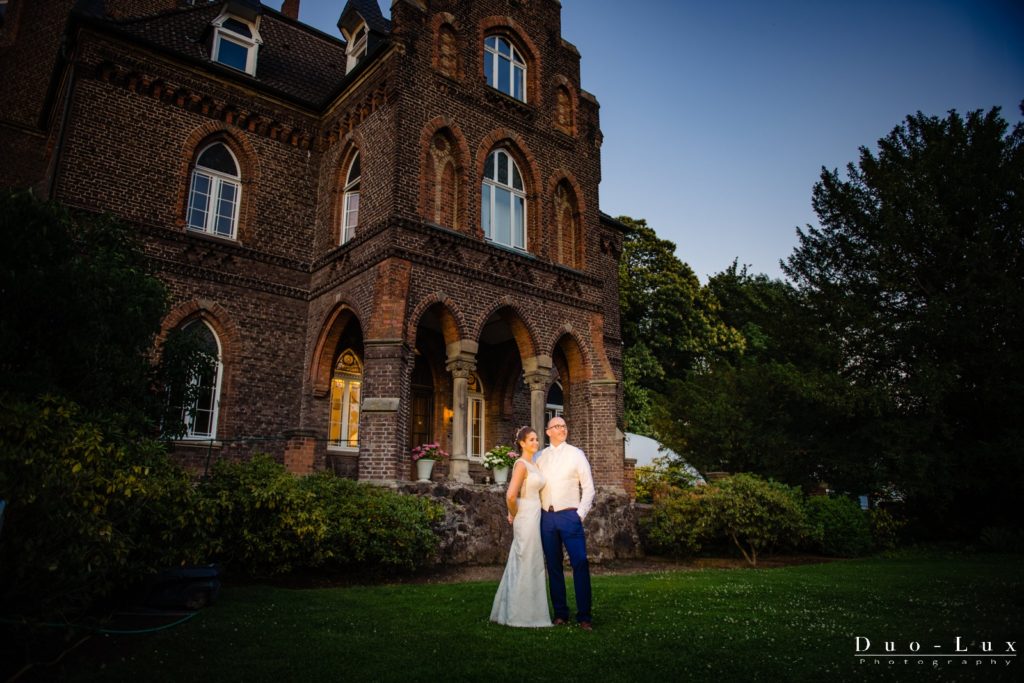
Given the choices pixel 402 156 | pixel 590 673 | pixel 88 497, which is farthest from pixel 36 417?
pixel 402 156

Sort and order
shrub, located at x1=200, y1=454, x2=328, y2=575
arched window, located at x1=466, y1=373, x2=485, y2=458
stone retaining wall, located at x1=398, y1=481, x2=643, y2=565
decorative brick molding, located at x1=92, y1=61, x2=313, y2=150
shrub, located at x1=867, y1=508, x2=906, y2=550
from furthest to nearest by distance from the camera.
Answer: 1. arched window, located at x1=466, y1=373, x2=485, y2=458
2. shrub, located at x1=867, y1=508, x2=906, y2=550
3. decorative brick molding, located at x1=92, y1=61, x2=313, y2=150
4. stone retaining wall, located at x1=398, y1=481, x2=643, y2=565
5. shrub, located at x1=200, y1=454, x2=328, y2=575

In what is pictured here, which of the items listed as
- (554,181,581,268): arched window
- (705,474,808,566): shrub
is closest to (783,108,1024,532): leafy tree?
(705,474,808,566): shrub

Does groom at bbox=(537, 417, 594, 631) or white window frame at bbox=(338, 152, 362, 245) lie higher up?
white window frame at bbox=(338, 152, 362, 245)

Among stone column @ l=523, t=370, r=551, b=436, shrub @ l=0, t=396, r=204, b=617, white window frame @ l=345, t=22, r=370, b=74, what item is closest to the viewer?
shrub @ l=0, t=396, r=204, b=617

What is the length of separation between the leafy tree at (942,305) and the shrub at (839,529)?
7.99 ft

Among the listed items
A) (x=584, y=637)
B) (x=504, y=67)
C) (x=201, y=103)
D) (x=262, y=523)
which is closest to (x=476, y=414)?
(x=504, y=67)

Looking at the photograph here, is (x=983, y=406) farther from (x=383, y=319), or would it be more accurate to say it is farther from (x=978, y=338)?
(x=383, y=319)

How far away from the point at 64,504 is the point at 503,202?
12.3 meters

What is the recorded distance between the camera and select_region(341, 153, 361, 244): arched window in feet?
51.9

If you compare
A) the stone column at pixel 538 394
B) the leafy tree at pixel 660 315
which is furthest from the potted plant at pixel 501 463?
the leafy tree at pixel 660 315

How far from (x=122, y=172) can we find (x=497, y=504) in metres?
10.6

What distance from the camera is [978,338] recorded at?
A: 1775cm

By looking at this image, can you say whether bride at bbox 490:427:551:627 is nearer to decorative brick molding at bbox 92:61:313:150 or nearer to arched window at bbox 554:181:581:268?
arched window at bbox 554:181:581:268

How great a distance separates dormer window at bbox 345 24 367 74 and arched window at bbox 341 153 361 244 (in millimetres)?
3831
